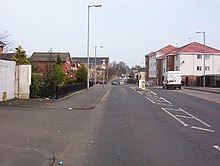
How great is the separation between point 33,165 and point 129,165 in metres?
1.80

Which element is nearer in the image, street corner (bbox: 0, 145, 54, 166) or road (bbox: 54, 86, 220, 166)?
street corner (bbox: 0, 145, 54, 166)

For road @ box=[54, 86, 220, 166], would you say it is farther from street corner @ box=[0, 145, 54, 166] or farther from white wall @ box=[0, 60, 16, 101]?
white wall @ box=[0, 60, 16, 101]

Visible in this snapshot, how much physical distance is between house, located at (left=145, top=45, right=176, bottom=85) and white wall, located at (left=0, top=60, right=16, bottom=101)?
3006 inches

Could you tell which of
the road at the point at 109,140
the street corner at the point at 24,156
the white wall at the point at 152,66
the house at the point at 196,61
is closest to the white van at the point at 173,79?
the house at the point at 196,61

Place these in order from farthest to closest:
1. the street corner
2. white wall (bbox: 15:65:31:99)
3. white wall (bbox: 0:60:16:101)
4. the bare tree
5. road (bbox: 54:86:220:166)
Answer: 1. the bare tree
2. white wall (bbox: 15:65:31:99)
3. white wall (bbox: 0:60:16:101)
4. road (bbox: 54:86:220:166)
5. the street corner

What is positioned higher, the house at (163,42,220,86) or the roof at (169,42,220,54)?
the roof at (169,42,220,54)

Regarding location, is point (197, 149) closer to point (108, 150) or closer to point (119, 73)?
point (108, 150)

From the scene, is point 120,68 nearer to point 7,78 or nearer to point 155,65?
point 155,65

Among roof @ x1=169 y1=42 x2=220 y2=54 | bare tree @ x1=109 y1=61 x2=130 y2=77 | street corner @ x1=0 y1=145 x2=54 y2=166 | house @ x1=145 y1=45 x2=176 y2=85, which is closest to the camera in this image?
street corner @ x1=0 y1=145 x2=54 y2=166

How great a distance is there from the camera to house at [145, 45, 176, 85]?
102m

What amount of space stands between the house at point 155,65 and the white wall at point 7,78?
7636cm

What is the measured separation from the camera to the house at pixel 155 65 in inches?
4007

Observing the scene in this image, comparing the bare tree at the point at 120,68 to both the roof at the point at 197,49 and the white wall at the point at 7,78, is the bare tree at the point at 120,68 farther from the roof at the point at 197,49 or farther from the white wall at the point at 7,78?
the white wall at the point at 7,78

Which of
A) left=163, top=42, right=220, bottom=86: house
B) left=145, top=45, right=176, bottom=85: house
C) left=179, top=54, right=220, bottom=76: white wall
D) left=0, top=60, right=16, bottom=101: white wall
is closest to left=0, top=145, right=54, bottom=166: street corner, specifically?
left=0, top=60, right=16, bottom=101: white wall
